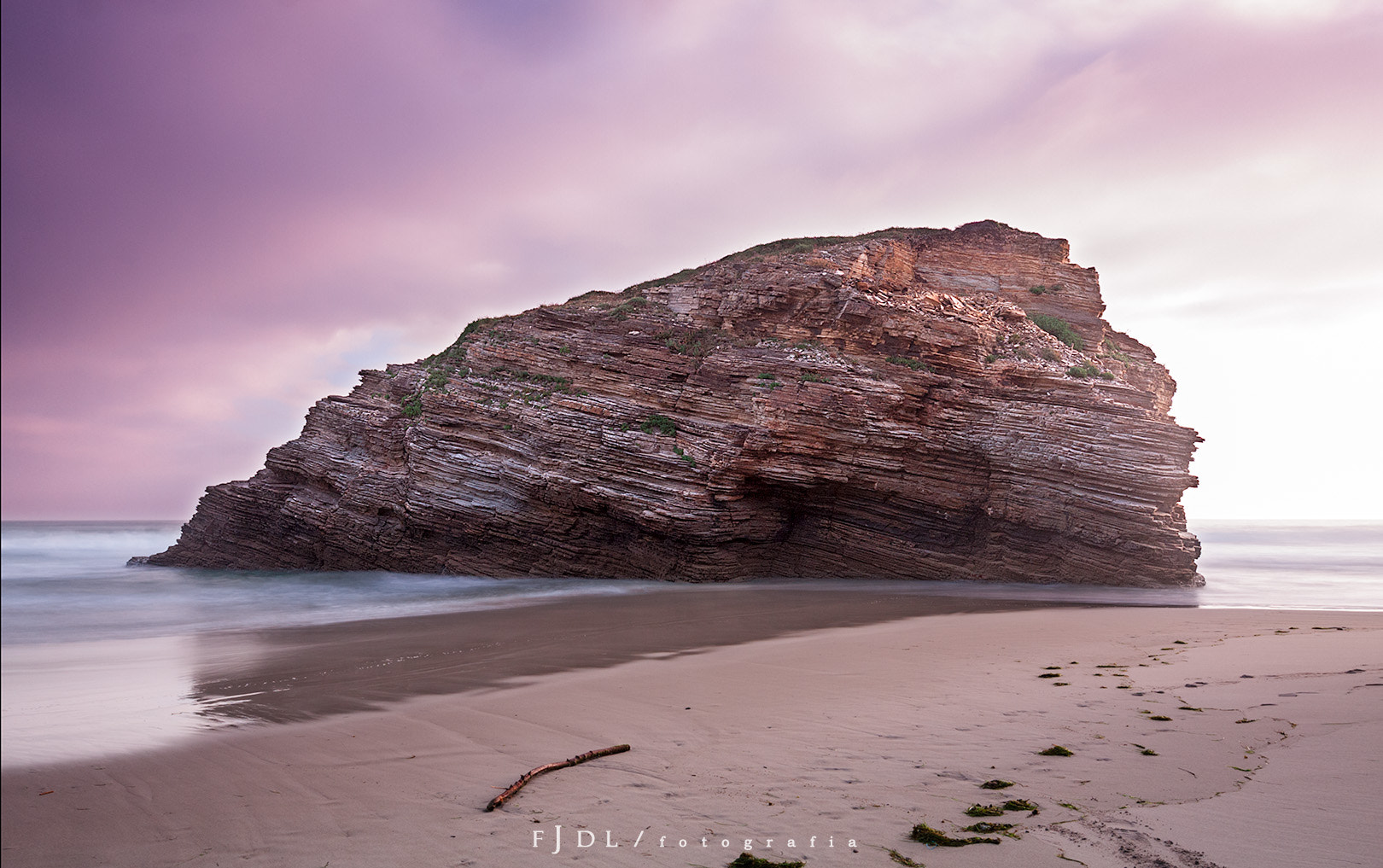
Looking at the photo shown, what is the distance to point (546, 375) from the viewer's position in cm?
2064

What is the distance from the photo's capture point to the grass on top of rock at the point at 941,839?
331 centimetres

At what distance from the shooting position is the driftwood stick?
3900mm

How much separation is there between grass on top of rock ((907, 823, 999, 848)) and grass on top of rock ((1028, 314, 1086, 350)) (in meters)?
21.9

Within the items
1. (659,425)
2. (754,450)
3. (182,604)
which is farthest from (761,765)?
(182,604)

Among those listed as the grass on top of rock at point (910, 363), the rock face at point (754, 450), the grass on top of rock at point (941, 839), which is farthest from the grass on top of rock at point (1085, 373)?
the grass on top of rock at point (941, 839)

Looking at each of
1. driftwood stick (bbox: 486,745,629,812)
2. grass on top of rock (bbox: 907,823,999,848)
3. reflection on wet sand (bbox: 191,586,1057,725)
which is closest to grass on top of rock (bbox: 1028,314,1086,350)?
reflection on wet sand (bbox: 191,586,1057,725)

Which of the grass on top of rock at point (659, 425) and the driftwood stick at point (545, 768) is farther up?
the grass on top of rock at point (659, 425)

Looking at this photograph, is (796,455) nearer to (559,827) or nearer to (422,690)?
(422,690)

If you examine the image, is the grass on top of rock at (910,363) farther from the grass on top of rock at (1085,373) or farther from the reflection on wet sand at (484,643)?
the reflection on wet sand at (484,643)

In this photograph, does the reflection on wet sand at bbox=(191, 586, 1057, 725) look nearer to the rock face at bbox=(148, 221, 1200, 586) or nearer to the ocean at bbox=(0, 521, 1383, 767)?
the ocean at bbox=(0, 521, 1383, 767)

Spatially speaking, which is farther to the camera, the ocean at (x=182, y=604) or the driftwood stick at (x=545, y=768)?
the ocean at (x=182, y=604)

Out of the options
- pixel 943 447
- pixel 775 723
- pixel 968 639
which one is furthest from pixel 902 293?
pixel 775 723

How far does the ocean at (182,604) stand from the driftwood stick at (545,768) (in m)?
2.10

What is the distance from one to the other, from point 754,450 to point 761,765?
541 inches
